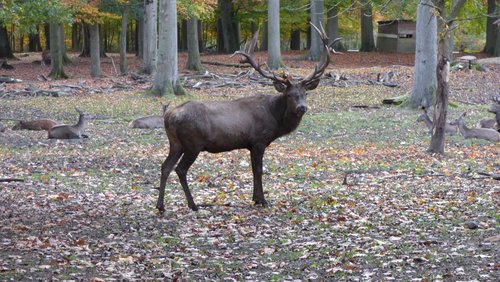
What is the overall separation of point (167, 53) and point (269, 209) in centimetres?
1667

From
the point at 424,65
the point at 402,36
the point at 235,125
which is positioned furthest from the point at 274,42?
the point at 235,125

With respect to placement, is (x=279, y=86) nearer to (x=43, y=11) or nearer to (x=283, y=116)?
(x=283, y=116)

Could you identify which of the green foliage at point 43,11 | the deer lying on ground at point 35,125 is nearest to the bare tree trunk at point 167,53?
the green foliage at point 43,11

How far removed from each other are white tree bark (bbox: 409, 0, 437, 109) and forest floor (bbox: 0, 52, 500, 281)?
0.87 m


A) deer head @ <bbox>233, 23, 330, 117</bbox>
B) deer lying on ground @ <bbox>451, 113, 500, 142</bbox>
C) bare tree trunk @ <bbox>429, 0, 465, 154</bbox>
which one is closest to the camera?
deer head @ <bbox>233, 23, 330, 117</bbox>

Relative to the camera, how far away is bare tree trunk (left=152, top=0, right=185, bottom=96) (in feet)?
87.4

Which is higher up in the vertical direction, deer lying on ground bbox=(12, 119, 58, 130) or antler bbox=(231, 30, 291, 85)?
antler bbox=(231, 30, 291, 85)

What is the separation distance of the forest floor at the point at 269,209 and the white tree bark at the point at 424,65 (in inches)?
34.3

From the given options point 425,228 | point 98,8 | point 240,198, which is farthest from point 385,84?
point 425,228

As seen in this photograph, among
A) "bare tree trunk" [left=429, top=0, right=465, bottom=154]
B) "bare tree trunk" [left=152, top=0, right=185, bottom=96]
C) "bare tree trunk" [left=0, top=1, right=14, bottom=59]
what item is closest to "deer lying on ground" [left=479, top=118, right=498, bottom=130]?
"bare tree trunk" [left=429, top=0, right=465, bottom=154]

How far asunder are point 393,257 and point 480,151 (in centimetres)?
912

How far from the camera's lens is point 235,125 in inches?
446

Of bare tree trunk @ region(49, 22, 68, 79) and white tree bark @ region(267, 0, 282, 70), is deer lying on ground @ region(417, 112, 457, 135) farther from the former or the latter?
bare tree trunk @ region(49, 22, 68, 79)

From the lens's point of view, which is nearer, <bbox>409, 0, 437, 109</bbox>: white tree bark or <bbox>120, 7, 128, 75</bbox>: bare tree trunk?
<bbox>409, 0, 437, 109</bbox>: white tree bark
